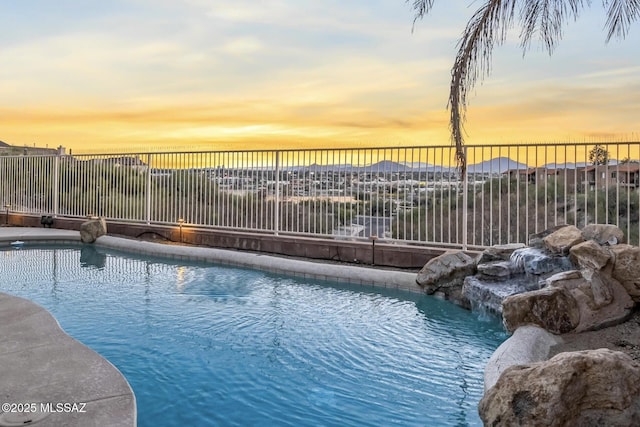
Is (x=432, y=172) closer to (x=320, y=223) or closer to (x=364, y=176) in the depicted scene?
(x=364, y=176)

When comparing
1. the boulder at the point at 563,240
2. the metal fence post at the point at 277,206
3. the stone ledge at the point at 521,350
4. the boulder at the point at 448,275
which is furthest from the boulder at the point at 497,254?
the metal fence post at the point at 277,206

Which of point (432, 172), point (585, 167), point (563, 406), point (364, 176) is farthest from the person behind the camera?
point (364, 176)

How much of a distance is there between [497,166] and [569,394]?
4.94m

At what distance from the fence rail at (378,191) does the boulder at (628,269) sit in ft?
5.31

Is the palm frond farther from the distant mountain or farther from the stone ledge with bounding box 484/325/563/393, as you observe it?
the stone ledge with bounding box 484/325/563/393

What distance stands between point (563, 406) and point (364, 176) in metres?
5.97

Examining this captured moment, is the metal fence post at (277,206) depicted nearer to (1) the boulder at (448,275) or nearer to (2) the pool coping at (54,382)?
(1) the boulder at (448,275)

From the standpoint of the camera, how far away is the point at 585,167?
609cm

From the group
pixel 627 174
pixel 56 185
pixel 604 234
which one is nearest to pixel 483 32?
pixel 604 234

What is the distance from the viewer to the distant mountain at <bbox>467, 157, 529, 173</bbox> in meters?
6.65

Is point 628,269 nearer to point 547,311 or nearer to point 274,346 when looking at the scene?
point 547,311

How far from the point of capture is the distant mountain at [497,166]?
6652 mm

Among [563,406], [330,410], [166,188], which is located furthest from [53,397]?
[166,188]

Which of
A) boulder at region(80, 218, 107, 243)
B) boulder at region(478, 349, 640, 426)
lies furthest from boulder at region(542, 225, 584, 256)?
boulder at region(80, 218, 107, 243)
